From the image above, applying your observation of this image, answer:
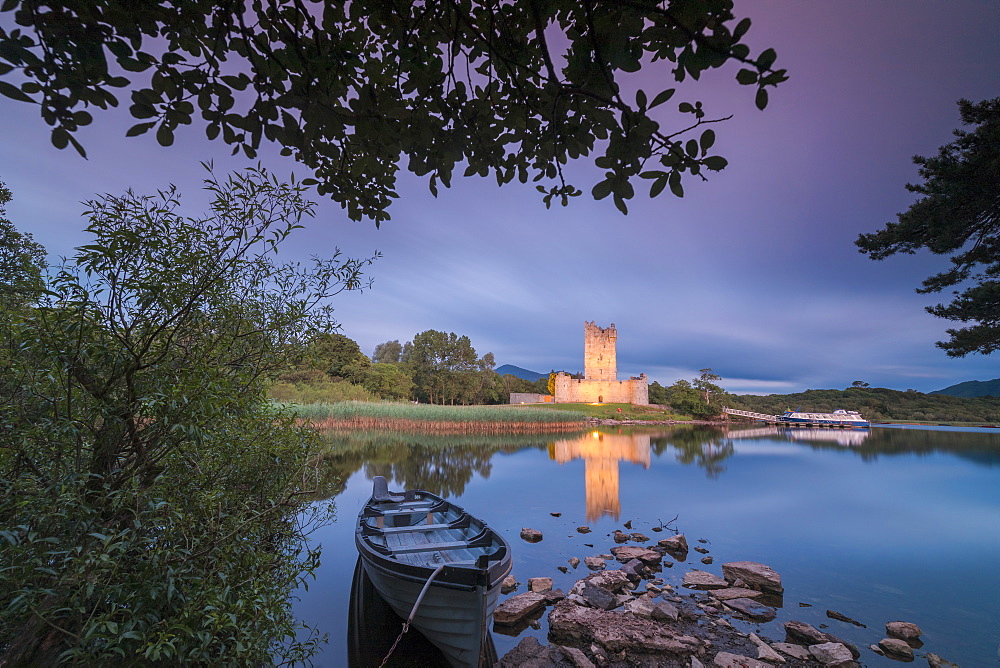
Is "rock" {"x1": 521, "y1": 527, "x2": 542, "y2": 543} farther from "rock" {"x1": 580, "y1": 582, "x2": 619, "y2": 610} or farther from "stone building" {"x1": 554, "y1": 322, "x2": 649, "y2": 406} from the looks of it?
"stone building" {"x1": 554, "y1": 322, "x2": 649, "y2": 406}

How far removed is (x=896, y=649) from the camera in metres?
5.11

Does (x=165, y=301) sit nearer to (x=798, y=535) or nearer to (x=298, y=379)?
(x=798, y=535)

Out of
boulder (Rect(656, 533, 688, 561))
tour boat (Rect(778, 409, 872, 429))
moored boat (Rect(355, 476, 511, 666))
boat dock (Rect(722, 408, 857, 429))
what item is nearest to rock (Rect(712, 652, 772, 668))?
moored boat (Rect(355, 476, 511, 666))

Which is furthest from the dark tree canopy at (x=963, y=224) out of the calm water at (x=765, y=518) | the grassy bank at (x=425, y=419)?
the grassy bank at (x=425, y=419)

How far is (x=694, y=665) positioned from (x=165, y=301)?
6312 millimetres

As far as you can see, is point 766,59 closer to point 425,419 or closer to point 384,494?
point 384,494

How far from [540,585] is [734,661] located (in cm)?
299

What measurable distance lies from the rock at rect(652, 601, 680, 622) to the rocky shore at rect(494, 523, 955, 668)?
13 millimetres

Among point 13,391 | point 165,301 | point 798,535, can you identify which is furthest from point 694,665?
point 798,535

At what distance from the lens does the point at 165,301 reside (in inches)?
112

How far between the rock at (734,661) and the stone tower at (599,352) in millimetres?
61439

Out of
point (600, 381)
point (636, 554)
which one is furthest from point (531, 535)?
point (600, 381)

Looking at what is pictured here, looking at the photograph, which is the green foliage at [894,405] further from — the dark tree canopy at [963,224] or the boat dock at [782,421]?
the dark tree canopy at [963,224]

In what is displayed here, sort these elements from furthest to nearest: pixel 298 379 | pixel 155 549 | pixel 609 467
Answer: pixel 298 379
pixel 609 467
pixel 155 549
